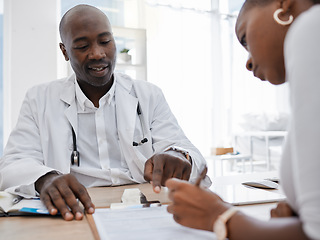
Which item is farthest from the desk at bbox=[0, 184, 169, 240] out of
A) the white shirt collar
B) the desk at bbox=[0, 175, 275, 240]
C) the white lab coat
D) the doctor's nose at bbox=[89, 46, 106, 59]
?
the doctor's nose at bbox=[89, 46, 106, 59]

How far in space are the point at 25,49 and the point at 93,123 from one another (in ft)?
7.52

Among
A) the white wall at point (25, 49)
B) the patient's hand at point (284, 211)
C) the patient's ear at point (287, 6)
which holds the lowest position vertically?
the patient's hand at point (284, 211)

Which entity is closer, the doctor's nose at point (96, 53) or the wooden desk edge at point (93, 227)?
the wooden desk edge at point (93, 227)

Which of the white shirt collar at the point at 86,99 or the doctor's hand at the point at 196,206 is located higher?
the white shirt collar at the point at 86,99

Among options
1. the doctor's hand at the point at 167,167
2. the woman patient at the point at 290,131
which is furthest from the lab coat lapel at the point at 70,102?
the woman patient at the point at 290,131

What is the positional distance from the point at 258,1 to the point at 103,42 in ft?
3.40

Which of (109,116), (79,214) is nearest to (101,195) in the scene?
(79,214)

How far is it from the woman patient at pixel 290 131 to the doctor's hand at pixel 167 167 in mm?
446

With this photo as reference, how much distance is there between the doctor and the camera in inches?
53.7

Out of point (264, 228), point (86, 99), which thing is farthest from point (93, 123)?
point (264, 228)

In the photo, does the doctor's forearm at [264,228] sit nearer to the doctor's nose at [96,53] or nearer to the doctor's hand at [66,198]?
the doctor's hand at [66,198]

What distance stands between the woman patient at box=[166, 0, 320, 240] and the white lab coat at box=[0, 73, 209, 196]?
26.6 inches

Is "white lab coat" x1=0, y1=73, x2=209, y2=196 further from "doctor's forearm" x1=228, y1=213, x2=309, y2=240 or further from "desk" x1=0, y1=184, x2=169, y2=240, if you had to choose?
"doctor's forearm" x1=228, y1=213, x2=309, y2=240

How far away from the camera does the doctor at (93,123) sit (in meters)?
1.36
